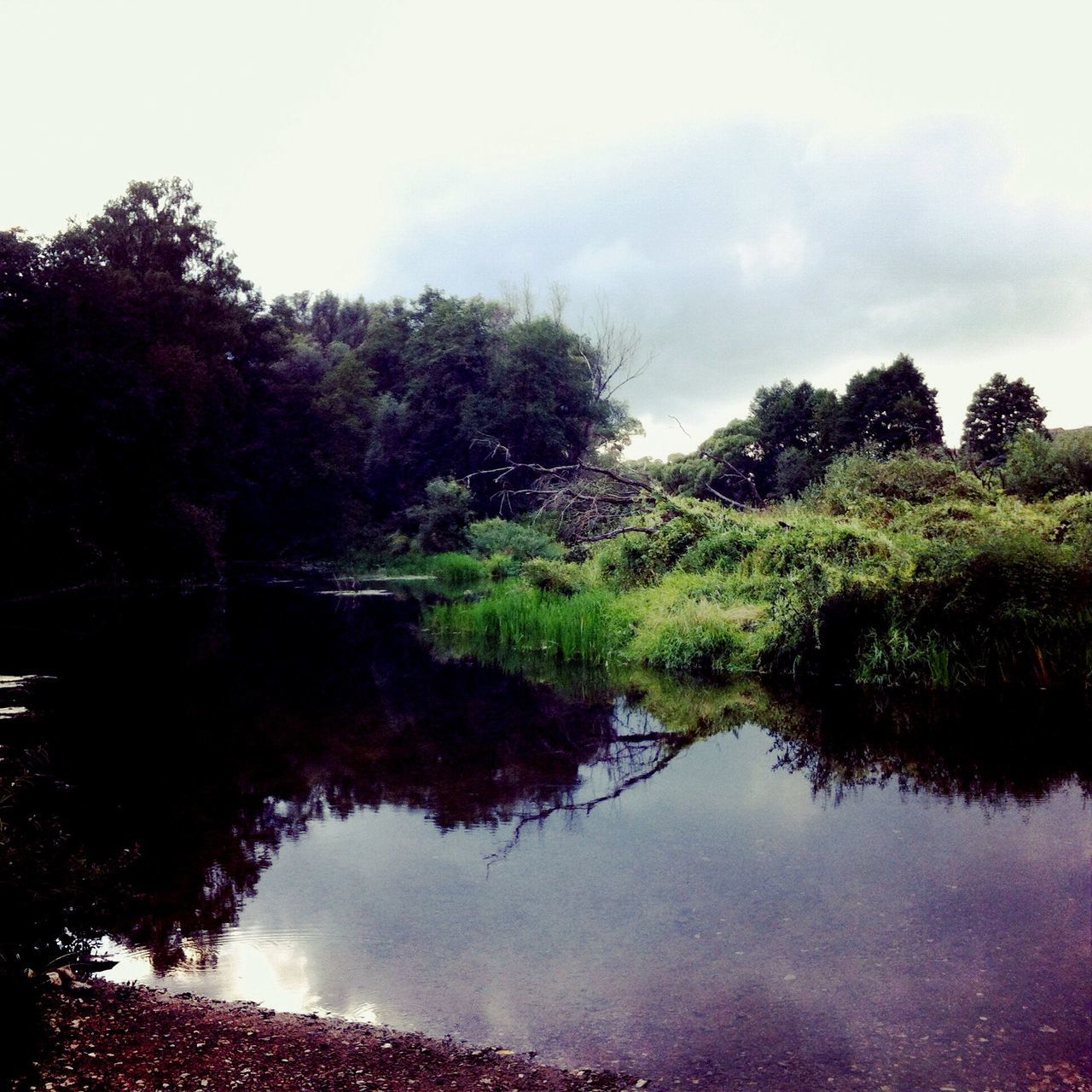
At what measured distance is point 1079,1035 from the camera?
3.61m

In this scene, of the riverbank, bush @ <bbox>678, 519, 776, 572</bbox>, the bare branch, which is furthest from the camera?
the bare branch

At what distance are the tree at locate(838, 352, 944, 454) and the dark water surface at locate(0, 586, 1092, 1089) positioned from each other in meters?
31.5

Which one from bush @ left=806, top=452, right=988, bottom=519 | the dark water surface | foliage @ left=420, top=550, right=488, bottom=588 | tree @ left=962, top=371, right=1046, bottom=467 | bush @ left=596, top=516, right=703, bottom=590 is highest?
tree @ left=962, top=371, right=1046, bottom=467

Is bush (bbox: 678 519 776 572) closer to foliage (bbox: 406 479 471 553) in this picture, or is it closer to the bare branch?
the bare branch

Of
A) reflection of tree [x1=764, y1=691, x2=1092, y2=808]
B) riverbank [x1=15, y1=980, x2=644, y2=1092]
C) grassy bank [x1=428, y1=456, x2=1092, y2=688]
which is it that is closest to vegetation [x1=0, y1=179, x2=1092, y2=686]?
grassy bank [x1=428, y1=456, x2=1092, y2=688]

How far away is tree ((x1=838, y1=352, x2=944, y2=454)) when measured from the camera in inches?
1538

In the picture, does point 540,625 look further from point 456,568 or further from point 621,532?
point 456,568

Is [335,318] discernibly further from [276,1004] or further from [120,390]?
[276,1004]

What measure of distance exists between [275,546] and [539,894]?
43.3m

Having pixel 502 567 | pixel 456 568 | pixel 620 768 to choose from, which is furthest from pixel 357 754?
pixel 456 568

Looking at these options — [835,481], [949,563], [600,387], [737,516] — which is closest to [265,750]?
[949,563]

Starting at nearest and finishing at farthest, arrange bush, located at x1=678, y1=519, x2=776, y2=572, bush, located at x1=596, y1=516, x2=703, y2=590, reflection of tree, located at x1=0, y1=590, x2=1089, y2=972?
reflection of tree, located at x1=0, y1=590, x2=1089, y2=972 < bush, located at x1=678, y1=519, x2=776, y2=572 < bush, located at x1=596, y1=516, x2=703, y2=590

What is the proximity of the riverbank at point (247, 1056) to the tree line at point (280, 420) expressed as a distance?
1424 centimetres

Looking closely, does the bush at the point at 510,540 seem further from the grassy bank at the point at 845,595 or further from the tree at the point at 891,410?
the tree at the point at 891,410
